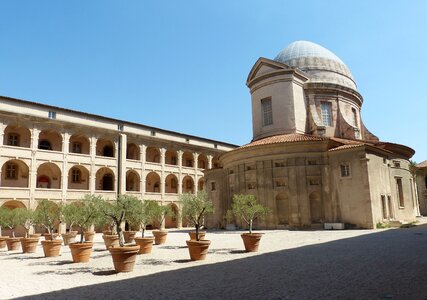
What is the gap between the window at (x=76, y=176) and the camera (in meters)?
38.1

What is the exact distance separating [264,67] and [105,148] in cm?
2187

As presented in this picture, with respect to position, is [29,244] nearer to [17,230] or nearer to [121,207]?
[121,207]

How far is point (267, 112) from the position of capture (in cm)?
3553

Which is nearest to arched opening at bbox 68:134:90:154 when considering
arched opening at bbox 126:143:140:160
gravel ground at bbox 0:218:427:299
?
arched opening at bbox 126:143:140:160

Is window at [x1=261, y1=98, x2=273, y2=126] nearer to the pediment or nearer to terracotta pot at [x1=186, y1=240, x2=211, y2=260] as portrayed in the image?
the pediment

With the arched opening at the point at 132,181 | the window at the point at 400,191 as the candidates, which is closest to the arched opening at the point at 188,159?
the arched opening at the point at 132,181

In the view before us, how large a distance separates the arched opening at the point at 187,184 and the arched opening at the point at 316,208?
76.9 feet

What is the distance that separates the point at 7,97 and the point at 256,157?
80.0ft

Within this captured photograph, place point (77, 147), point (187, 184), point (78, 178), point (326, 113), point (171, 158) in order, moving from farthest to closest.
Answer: point (187, 184) < point (171, 158) < point (77, 147) < point (78, 178) < point (326, 113)

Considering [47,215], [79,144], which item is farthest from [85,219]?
[79,144]

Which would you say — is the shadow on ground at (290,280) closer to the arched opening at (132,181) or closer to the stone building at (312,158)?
the stone building at (312,158)

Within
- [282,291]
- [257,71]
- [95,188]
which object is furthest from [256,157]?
[282,291]

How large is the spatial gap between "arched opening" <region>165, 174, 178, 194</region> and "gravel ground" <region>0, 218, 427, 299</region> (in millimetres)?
32153

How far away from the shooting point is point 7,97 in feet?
104
